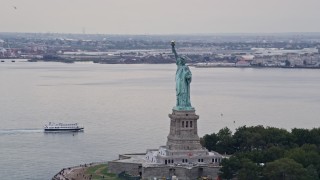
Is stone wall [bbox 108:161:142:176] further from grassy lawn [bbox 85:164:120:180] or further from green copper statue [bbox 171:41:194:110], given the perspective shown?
green copper statue [bbox 171:41:194:110]

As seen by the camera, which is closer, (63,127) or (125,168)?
(125,168)

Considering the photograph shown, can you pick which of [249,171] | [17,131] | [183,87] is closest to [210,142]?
[183,87]

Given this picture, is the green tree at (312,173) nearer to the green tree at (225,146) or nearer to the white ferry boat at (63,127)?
the green tree at (225,146)

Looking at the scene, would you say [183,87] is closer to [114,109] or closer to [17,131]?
[17,131]

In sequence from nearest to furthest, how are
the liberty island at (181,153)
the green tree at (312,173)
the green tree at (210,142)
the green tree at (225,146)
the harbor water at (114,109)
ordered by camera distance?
the green tree at (312,173)
the liberty island at (181,153)
the green tree at (225,146)
the green tree at (210,142)
the harbor water at (114,109)

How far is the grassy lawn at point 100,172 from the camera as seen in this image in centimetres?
3966

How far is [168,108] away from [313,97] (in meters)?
18.5

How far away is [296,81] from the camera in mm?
108500

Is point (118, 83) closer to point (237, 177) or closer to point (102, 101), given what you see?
point (102, 101)

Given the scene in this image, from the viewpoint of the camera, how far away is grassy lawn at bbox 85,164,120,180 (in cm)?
3966

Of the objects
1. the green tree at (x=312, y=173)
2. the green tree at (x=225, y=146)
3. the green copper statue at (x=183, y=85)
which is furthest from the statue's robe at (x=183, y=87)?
the green tree at (x=312, y=173)

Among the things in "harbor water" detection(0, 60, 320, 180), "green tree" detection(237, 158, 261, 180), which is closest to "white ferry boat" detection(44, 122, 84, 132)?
"harbor water" detection(0, 60, 320, 180)

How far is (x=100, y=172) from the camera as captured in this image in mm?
40812

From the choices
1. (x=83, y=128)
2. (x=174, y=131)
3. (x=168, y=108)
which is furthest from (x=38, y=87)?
(x=174, y=131)
